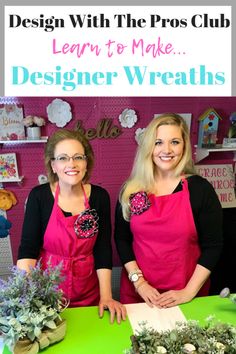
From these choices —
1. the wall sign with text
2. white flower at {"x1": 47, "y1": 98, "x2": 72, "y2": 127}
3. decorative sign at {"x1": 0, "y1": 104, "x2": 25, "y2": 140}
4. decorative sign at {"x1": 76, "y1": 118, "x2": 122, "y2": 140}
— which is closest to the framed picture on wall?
decorative sign at {"x1": 0, "y1": 104, "x2": 25, "y2": 140}

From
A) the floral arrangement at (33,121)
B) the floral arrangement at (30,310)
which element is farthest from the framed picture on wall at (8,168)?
the floral arrangement at (30,310)

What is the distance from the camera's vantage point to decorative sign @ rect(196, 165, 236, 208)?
110 inches

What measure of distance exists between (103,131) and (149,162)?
106cm

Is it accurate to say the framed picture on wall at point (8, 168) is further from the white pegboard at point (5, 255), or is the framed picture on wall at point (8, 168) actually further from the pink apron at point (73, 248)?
the pink apron at point (73, 248)

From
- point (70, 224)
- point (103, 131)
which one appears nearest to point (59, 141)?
point (70, 224)

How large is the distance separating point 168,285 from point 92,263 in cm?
34

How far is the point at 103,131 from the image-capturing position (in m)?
2.56

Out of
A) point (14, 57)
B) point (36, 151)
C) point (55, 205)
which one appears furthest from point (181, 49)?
point (36, 151)

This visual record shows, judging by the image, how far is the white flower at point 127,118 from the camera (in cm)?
256

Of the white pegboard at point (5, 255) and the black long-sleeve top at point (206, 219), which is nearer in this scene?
the black long-sleeve top at point (206, 219)

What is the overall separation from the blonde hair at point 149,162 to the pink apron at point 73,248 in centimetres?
20

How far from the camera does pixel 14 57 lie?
112 cm

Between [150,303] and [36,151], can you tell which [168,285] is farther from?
[36,151]

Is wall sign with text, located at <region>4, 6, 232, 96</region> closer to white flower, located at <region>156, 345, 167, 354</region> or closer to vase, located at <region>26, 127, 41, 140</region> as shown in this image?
white flower, located at <region>156, 345, 167, 354</region>
